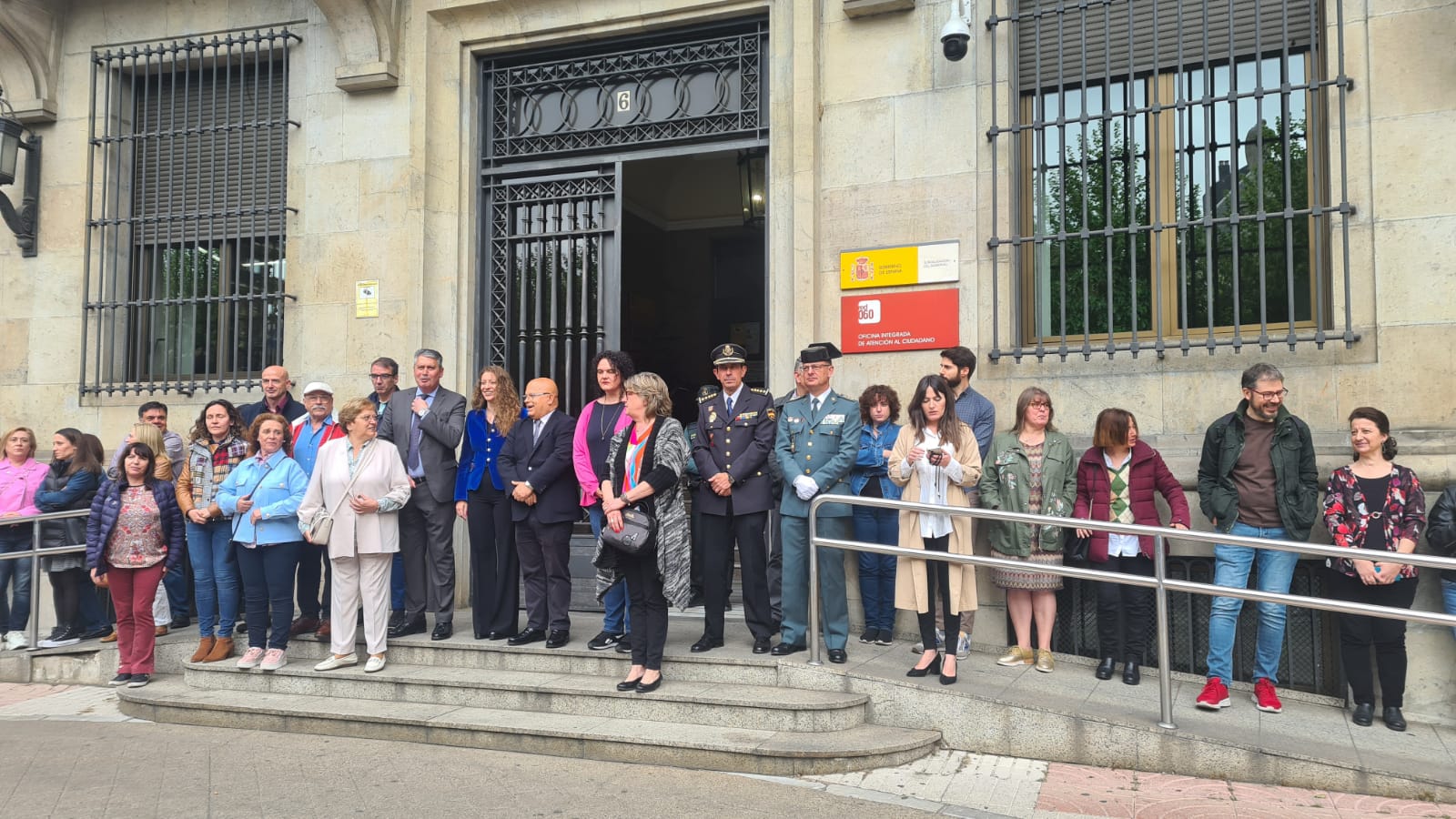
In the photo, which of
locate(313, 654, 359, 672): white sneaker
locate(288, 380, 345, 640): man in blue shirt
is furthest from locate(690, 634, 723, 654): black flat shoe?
locate(288, 380, 345, 640): man in blue shirt

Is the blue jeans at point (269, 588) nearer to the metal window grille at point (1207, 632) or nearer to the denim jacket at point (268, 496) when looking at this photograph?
the denim jacket at point (268, 496)

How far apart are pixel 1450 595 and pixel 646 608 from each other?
13.7 feet

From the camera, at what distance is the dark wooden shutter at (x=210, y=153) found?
9195mm

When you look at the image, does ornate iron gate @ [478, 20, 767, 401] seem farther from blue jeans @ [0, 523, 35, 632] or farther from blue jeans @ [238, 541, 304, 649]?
blue jeans @ [0, 523, 35, 632]

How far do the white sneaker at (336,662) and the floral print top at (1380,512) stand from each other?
5622 millimetres

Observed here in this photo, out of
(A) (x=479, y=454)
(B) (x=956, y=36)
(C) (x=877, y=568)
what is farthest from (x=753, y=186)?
(C) (x=877, y=568)

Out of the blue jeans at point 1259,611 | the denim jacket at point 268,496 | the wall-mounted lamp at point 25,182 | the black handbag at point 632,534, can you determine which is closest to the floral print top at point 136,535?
the denim jacket at point 268,496

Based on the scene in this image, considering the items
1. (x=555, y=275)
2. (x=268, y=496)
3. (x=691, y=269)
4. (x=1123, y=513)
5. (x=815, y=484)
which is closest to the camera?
(x=1123, y=513)

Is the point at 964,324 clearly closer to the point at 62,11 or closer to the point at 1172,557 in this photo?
the point at 1172,557

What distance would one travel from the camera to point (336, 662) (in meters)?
6.54

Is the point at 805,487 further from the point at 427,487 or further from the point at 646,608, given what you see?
the point at 427,487

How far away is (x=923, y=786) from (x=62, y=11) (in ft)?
32.6

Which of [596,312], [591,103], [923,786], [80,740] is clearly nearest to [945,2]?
[591,103]

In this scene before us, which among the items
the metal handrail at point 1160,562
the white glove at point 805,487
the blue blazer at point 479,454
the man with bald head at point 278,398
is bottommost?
the metal handrail at point 1160,562
